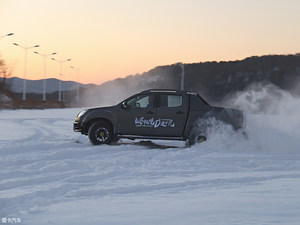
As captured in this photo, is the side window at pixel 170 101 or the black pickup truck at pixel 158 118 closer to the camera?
the black pickup truck at pixel 158 118

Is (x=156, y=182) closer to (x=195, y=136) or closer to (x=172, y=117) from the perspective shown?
(x=195, y=136)

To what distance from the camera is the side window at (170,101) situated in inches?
466

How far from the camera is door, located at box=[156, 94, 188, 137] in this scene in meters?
11.7

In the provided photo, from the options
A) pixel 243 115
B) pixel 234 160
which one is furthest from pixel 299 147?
pixel 234 160

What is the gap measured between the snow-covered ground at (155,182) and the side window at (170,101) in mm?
1223

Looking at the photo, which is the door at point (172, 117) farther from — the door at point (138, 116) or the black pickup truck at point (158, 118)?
the door at point (138, 116)

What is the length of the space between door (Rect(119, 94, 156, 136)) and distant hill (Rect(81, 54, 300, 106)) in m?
86.9

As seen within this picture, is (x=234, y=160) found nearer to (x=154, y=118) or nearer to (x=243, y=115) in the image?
(x=243, y=115)

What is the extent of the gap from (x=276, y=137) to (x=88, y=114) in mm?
5335

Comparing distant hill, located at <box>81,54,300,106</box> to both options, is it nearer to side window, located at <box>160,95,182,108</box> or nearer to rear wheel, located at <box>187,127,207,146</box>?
side window, located at <box>160,95,182,108</box>

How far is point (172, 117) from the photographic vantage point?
1177 centimetres

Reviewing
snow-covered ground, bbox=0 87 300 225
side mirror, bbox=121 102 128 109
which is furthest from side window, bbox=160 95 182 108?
snow-covered ground, bbox=0 87 300 225

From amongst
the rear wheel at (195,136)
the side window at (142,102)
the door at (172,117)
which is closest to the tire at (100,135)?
the side window at (142,102)

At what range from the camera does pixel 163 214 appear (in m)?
4.91
